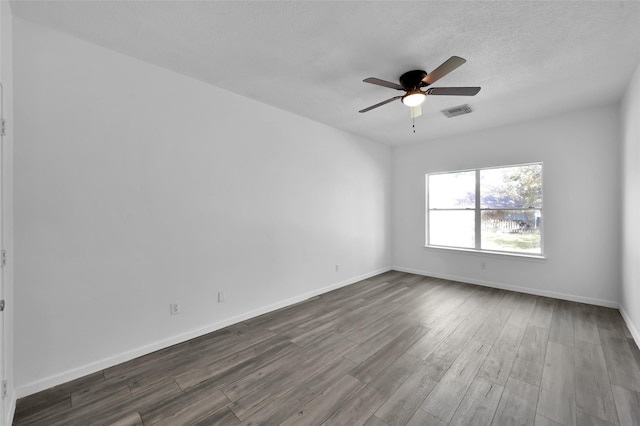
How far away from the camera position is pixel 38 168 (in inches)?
81.1

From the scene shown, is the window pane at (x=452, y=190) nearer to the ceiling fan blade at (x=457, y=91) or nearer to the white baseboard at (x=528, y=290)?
the white baseboard at (x=528, y=290)

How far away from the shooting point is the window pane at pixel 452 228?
5.04 m

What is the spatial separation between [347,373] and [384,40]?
9.33 feet

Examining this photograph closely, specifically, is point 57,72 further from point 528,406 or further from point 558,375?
point 558,375

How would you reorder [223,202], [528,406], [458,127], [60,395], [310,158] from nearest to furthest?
[528,406] < [60,395] < [223,202] < [310,158] < [458,127]

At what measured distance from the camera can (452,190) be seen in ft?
17.3

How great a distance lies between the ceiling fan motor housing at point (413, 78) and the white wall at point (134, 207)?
1.77 m

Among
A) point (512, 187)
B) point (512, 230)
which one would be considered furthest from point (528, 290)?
point (512, 187)

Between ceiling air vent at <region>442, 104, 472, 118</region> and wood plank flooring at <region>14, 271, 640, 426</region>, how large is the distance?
9.32 feet

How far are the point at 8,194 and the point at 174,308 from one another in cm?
159

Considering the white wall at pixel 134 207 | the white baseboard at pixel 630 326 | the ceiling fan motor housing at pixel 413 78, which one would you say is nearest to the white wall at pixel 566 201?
the white baseboard at pixel 630 326

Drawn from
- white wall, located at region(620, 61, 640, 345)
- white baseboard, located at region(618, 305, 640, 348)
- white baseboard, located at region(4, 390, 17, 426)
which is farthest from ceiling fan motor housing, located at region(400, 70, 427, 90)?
white baseboard, located at region(4, 390, 17, 426)

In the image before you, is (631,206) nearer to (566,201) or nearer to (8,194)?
(566,201)

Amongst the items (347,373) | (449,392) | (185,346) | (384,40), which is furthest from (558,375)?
(185,346)
